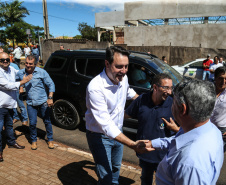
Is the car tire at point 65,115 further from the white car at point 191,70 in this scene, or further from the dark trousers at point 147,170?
the white car at point 191,70

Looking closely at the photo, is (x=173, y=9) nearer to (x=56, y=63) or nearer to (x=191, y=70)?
(x=191, y=70)

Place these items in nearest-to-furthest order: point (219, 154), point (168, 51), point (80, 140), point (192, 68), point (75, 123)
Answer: point (219, 154)
point (80, 140)
point (75, 123)
point (192, 68)
point (168, 51)

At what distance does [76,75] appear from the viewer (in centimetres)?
509

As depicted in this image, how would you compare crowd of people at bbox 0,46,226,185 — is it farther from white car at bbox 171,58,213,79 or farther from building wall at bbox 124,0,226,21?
building wall at bbox 124,0,226,21

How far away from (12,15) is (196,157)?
45.3 meters

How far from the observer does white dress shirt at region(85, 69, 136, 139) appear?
7.29 ft

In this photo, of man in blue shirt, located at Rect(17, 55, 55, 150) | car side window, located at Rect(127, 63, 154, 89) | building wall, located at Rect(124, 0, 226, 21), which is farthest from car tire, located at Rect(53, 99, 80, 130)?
building wall, located at Rect(124, 0, 226, 21)

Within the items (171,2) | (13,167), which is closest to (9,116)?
(13,167)

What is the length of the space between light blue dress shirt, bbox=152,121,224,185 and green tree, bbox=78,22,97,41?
49746 millimetres

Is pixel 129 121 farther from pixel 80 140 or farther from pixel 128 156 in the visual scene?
pixel 80 140

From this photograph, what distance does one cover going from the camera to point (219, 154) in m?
1.19

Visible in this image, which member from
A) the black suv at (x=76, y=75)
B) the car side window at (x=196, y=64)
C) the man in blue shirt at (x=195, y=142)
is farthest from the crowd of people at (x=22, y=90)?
the car side window at (x=196, y=64)

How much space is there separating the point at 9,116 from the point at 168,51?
45.6 feet

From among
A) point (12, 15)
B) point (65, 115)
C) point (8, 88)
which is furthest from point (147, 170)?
point (12, 15)
